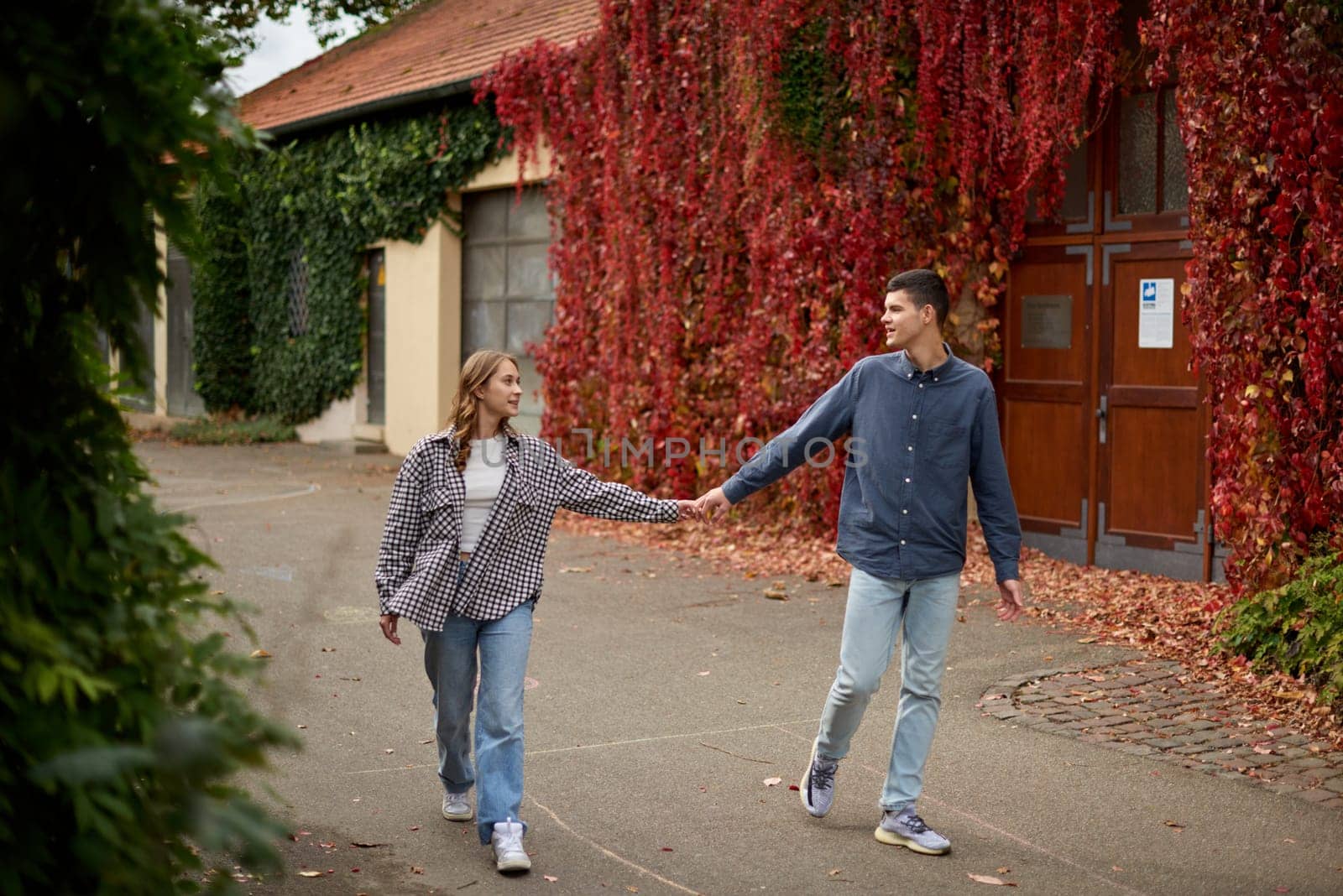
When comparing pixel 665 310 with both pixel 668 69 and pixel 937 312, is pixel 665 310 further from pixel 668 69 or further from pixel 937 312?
pixel 937 312

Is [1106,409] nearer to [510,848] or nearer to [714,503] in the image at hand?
[714,503]

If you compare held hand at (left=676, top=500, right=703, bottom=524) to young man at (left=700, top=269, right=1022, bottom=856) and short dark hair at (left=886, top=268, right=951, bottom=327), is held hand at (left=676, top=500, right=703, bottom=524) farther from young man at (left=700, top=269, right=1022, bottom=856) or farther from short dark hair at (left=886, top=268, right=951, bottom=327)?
short dark hair at (left=886, top=268, right=951, bottom=327)

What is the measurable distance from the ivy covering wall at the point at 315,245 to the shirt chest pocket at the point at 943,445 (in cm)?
1224

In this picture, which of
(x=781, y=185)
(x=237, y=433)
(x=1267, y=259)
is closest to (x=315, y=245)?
(x=237, y=433)

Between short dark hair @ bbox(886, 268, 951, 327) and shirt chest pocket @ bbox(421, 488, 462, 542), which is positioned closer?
shirt chest pocket @ bbox(421, 488, 462, 542)

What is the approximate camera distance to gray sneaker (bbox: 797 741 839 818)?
549cm

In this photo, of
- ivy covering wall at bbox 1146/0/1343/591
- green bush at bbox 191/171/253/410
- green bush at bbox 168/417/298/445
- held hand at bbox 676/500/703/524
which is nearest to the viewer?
held hand at bbox 676/500/703/524

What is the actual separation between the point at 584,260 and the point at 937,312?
9544mm

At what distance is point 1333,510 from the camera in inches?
298

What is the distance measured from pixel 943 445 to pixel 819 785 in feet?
4.27

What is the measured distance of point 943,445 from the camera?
5.45 metres

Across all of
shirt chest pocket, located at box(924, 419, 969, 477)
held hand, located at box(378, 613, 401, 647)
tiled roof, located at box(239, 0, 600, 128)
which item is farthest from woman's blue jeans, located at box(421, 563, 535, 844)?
tiled roof, located at box(239, 0, 600, 128)

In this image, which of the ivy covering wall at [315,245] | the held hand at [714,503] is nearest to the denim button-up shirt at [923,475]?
the held hand at [714,503]

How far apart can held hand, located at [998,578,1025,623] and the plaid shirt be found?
4.14ft
